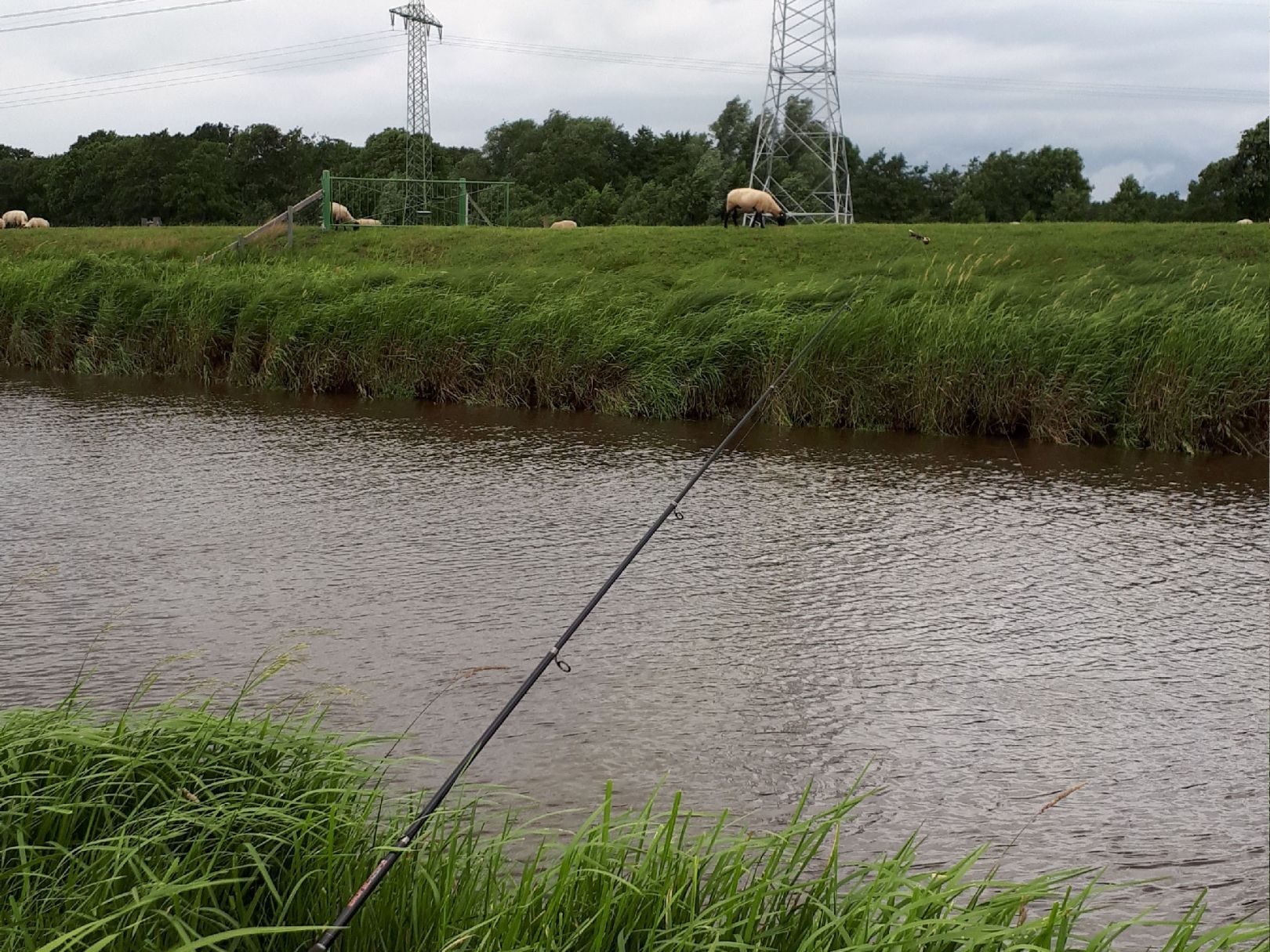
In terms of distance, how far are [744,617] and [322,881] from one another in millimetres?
3481

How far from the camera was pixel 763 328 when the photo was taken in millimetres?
12062

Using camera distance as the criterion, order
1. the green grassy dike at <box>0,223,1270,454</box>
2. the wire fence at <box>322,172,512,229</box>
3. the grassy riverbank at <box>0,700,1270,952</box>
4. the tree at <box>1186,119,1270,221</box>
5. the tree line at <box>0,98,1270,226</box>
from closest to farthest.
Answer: the grassy riverbank at <box>0,700,1270,952</box> → the green grassy dike at <box>0,223,1270,454</box> → the wire fence at <box>322,172,512,229</box> → the tree at <box>1186,119,1270,221</box> → the tree line at <box>0,98,1270,226</box>

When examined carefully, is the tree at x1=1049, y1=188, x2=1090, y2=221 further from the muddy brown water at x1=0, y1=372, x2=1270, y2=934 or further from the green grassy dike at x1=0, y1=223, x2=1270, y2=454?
the muddy brown water at x1=0, y1=372, x2=1270, y2=934

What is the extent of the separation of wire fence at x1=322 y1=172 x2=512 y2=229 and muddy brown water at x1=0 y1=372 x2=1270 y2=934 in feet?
43.0

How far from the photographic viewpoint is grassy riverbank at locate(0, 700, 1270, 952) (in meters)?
2.39

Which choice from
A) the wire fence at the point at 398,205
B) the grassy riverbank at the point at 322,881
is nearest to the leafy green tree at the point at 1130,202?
the wire fence at the point at 398,205

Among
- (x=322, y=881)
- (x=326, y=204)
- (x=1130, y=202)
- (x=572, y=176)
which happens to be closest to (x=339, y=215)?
(x=326, y=204)

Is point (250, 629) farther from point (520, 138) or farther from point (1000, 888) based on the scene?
point (520, 138)

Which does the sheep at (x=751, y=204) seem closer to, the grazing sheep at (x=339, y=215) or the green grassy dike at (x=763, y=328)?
the green grassy dike at (x=763, y=328)

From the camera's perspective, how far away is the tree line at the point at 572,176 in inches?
1645

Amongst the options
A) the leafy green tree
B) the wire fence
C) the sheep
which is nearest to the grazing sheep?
the wire fence

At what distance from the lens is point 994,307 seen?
12.4m

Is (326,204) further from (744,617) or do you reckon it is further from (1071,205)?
(1071,205)

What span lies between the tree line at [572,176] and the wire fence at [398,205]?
750 cm
